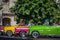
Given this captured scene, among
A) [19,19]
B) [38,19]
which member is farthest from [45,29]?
[19,19]

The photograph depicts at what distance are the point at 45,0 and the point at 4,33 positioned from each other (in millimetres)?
5799

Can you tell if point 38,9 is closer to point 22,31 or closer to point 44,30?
point 44,30

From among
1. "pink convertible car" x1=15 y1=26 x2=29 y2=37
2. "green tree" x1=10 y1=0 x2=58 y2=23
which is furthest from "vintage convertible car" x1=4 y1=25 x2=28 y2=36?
"green tree" x1=10 y1=0 x2=58 y2=23

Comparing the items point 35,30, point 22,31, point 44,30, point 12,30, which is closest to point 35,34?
point 35,30

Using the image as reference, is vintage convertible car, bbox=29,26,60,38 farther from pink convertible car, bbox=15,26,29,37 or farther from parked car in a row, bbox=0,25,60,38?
pink convertible car, bbox=15,26,29,37

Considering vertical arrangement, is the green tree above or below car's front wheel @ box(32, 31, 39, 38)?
above

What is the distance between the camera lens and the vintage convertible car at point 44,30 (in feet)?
92.9

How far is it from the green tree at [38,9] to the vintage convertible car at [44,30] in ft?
4.75

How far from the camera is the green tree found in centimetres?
2938

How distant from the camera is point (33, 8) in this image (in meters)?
29.5

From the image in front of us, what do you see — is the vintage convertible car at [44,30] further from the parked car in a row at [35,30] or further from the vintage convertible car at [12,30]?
the vintage convertible car at [12,30]

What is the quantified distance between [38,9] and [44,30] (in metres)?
2.49

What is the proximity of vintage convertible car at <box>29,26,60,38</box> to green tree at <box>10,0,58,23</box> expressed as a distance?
1449mm

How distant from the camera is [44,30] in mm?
28391
